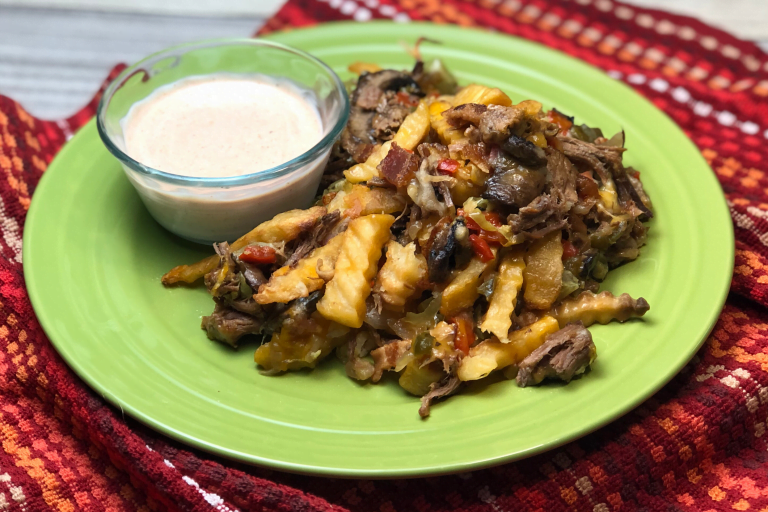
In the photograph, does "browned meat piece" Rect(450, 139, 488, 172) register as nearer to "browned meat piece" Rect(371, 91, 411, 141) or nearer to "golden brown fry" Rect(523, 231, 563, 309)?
"golden brown fry" Rect(523, 231, 563, 309)

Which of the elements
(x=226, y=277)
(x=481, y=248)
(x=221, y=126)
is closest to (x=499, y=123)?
(x=481, y=248)

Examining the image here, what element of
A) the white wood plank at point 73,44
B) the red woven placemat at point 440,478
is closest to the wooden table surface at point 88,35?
the white wood plank at point 73,44

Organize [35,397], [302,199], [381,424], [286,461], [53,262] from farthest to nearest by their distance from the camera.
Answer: [302,199] < [53,262] < [35,397] < [381,424] < [286,461]

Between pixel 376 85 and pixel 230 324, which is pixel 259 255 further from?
pixel 376 85

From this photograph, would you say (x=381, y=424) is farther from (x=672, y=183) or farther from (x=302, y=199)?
(x=672, y=183)

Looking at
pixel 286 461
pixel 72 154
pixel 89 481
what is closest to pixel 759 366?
pixel 286 461
